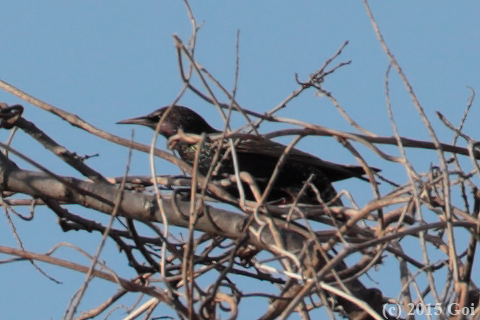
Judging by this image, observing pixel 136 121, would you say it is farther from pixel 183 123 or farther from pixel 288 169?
pixel 288 169

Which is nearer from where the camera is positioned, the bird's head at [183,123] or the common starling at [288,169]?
the common starling at [288,169]

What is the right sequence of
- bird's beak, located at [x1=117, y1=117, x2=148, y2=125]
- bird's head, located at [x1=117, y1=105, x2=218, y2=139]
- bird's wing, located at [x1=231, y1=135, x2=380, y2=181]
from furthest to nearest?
bird's head, located at [x1=117, y1=105, x2=218, y2=139] < bird's beak, located at [x1=117, y1=117, x2=148, y2=125] < bird's wing, located at [x1=231, y1=135, x2=380, y2=181]

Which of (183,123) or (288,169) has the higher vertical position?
(183,123)

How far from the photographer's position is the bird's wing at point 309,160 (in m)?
5.94

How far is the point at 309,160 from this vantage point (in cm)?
608

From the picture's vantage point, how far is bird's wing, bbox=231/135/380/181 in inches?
234

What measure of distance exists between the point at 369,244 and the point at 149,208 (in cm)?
133

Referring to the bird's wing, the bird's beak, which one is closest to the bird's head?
the bird's beak

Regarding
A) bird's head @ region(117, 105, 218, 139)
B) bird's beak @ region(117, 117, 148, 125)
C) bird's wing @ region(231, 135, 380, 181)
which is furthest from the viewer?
bird's head @ region(117, 105, 218, 139)

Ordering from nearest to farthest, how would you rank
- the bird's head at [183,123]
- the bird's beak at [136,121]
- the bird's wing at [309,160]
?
1. the bird's wing at [309,160]
2. the bird's beak at [136,121]
3. the bird's head at [183,123]

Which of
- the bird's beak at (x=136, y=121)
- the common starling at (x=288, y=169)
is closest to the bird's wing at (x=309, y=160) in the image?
the common starling at (x=288, y=169)

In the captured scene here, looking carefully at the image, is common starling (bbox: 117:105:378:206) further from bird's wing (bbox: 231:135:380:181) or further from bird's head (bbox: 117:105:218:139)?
bird's head (bbox: 117:105:218:139)

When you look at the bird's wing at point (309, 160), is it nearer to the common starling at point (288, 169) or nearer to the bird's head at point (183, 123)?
the common starling at point (288, 169)

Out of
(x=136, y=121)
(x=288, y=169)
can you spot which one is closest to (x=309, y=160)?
(x=288, y=169)
